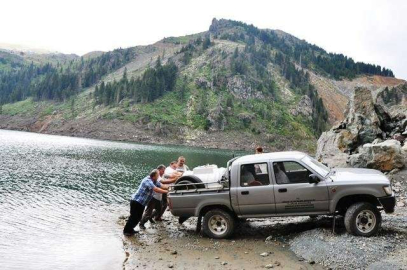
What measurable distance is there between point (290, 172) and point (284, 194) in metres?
1.01

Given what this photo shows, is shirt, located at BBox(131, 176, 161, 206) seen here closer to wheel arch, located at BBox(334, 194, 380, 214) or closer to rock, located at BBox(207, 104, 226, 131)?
wheel arch, located at BBox(334, 194, 380, 214)

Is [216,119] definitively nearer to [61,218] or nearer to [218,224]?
[61,218]

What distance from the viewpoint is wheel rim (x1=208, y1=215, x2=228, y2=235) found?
12750mm

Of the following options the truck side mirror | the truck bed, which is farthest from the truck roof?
the truck bed

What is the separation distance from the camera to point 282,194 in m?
11.8

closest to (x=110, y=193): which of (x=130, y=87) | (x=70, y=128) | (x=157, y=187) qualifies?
(x=157, y=187)

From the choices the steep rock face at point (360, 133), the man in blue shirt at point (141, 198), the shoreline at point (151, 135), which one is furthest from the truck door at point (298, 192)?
the shoreline at point (151, 135)

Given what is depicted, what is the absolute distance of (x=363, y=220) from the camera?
1089 cm

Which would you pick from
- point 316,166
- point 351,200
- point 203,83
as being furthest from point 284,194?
point 203,83

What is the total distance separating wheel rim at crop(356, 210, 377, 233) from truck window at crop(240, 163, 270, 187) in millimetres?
3177

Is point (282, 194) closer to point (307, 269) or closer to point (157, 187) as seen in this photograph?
point (307, 269)

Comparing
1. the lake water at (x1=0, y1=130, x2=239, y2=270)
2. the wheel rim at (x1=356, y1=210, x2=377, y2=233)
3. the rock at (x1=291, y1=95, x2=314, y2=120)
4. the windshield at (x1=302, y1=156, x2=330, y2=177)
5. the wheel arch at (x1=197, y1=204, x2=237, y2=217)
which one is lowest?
the lake water at (x1=0, y1=130, x2=239, y2=270)

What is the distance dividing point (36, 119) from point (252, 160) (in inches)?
6692

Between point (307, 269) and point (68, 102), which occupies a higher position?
point (68, 102)
